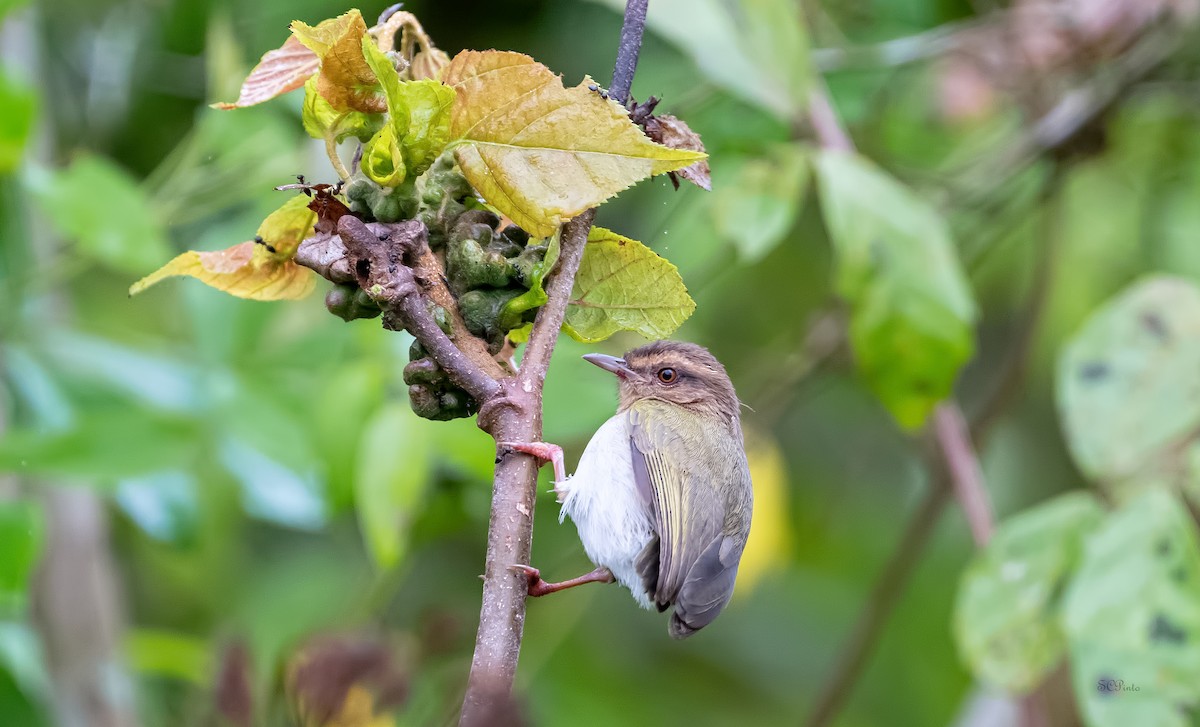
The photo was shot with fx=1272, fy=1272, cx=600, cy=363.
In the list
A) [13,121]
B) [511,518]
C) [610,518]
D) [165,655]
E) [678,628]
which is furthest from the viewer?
[165,655]

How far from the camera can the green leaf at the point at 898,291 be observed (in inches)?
138

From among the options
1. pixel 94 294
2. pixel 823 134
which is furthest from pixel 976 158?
pixel 94 294

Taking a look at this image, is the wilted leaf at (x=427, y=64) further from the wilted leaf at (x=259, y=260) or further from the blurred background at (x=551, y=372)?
the blurred background at (x=551, y=372)

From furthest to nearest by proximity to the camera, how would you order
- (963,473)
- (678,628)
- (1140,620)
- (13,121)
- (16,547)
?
(963,473), (13,121), (16,547), (1140,620), (678,628)

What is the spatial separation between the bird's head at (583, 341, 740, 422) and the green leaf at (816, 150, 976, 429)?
1.42 feet

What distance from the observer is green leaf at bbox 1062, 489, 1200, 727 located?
297 cm

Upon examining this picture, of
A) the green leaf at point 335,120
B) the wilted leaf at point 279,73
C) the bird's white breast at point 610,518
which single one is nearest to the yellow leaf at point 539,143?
the green leaf at point 335,120

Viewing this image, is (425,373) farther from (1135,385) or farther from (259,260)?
(1135,385)

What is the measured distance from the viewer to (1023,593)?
335 centimetres

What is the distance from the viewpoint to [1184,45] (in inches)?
186

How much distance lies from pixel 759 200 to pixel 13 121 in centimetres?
209

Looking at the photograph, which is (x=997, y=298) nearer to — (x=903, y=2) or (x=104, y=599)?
(x=903, y=2)

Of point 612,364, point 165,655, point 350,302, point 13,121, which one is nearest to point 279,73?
point 350,302

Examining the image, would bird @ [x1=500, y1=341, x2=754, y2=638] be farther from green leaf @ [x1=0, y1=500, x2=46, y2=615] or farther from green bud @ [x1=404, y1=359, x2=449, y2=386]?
green leaf @ [x1=0, y1=500, x2=46, y2=615]
